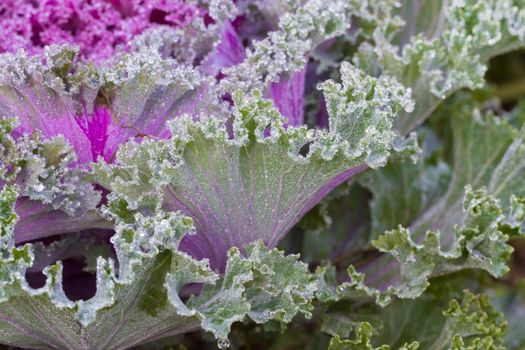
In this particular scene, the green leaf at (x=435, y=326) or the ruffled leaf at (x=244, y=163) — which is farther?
the green leaf at (x=435, y=326)

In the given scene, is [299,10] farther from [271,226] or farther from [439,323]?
[439,323]

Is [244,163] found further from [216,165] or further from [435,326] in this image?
[435,326]

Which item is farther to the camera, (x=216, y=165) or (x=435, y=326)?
(x=435, y=326)

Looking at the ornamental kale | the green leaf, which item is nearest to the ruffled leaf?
the ornamental kale

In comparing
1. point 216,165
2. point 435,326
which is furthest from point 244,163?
point 435,326

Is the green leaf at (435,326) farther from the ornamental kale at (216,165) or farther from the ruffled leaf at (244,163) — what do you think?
the ruffled leaf at (244,163)

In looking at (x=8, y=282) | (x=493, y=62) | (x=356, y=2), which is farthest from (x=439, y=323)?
(x=493, y=62)

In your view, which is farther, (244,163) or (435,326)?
(435,326)

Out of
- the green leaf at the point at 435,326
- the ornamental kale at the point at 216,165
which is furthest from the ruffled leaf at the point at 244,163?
the green leaf at the point at 435,326

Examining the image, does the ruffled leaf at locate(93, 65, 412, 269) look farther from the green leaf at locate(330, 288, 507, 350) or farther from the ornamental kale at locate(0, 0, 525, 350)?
the green leaf at locate(330, 288, 507, 350)
